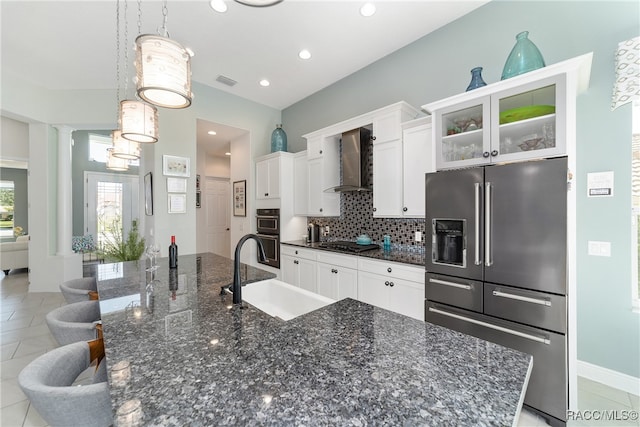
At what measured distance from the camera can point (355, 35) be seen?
2998 millimetres

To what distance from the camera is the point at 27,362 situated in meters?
2.38

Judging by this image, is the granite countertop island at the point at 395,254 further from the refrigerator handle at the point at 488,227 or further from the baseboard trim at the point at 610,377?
the baseboard trim at the point at 610,377

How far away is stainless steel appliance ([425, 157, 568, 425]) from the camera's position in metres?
1.65

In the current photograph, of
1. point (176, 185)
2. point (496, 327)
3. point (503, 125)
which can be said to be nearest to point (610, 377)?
point (496, 327)

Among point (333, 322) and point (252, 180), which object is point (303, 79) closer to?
point (252, 180)

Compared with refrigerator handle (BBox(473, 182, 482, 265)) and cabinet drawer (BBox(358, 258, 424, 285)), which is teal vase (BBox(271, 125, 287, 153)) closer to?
cabinet drawer (BBox(358, 258, 424, 285))

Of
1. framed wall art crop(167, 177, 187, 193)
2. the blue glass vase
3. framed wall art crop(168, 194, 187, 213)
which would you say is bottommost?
framed wall art crop(168, 194, 187, 213)

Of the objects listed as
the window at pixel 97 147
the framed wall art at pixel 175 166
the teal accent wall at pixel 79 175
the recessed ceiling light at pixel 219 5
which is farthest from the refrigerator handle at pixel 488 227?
the teal accent wall at pixel 79 175

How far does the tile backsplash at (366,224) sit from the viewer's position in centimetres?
309

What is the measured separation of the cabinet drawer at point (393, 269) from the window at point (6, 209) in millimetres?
9868

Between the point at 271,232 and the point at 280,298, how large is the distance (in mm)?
2632

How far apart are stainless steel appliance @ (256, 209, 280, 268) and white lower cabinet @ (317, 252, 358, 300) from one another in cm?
104

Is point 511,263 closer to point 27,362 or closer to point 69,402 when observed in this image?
point 69,402

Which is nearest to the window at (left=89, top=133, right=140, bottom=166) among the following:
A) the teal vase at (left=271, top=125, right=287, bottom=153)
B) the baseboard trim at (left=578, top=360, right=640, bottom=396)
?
the teal vase at (left=271, top=125, right=287, bottom=153)
